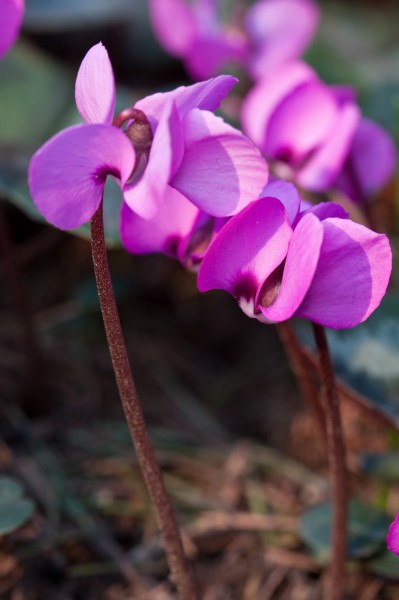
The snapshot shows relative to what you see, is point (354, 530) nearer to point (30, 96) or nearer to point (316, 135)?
point (316, 135)

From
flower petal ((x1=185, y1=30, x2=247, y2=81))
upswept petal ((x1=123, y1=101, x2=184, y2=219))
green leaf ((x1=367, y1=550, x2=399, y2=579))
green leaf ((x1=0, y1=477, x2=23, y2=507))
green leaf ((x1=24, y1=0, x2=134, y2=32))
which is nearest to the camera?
upswept petal ((x1=123, y1=101, x2=184, y2=219))

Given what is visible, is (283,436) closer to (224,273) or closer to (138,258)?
(138,258)

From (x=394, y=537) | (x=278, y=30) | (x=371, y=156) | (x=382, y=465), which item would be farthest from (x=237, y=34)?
(x=394, y=537)

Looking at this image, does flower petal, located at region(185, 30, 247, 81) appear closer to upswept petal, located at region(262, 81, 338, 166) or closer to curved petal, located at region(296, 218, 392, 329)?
upswept petal, located at region(262, 81, 338, 166)

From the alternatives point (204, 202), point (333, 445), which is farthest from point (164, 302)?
point (204, 202)

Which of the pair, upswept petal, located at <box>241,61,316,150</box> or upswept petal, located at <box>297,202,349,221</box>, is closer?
upswept petal, located at <box>297,202,349,221</box>

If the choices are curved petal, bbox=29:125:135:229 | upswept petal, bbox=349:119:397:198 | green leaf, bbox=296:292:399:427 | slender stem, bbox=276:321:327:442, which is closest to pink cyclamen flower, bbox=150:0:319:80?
upswept petal, bbox=349:119:397:198

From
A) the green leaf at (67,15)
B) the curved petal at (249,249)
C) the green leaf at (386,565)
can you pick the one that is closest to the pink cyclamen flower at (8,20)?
the curved petal at (249,249)
